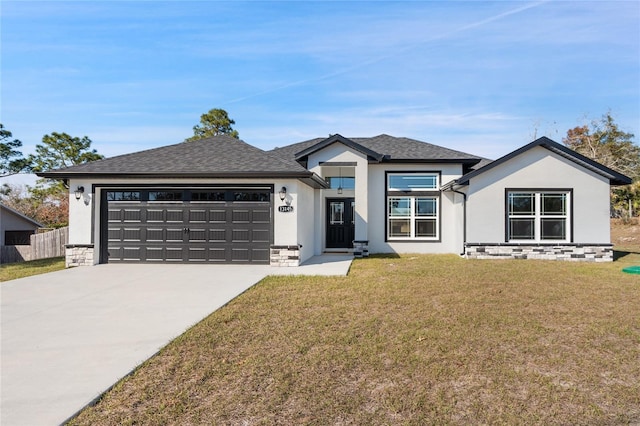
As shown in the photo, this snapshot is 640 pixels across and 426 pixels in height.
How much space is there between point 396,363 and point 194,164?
32.2 feet

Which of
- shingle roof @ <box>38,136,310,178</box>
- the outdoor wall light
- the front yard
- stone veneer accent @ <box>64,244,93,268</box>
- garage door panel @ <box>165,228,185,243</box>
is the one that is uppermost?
shingle roof @ <box>38,136,310,178</box>

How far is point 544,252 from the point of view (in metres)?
12.8

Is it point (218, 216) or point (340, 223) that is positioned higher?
point (218, 216)

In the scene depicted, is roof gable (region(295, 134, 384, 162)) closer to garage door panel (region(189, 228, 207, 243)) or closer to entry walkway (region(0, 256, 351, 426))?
garage door panel (region(189, 228, 207, 243))

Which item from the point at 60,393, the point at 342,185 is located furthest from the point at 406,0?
the point at 60,393

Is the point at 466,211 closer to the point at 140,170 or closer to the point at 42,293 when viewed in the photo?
the point at 140,170

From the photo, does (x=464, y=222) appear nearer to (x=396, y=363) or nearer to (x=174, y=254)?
(x=174, y=254)

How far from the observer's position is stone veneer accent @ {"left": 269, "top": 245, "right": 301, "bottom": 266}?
440 inches

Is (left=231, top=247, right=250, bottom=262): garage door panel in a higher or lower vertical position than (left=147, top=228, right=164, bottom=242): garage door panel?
lower

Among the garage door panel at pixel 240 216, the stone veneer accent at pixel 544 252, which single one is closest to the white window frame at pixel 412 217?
the stone veneer accent at pixel 544 252

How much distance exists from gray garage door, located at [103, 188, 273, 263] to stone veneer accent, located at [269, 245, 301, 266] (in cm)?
→ 32

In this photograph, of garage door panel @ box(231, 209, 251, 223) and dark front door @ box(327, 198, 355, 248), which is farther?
dark front door @ box(327, 198, 355, 248)

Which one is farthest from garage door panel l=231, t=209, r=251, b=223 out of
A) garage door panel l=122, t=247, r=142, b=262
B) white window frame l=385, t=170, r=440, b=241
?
white window frame l=385, t=170, r=440, b=241

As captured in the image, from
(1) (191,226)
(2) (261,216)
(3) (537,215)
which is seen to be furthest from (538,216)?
(1) (191,226)
